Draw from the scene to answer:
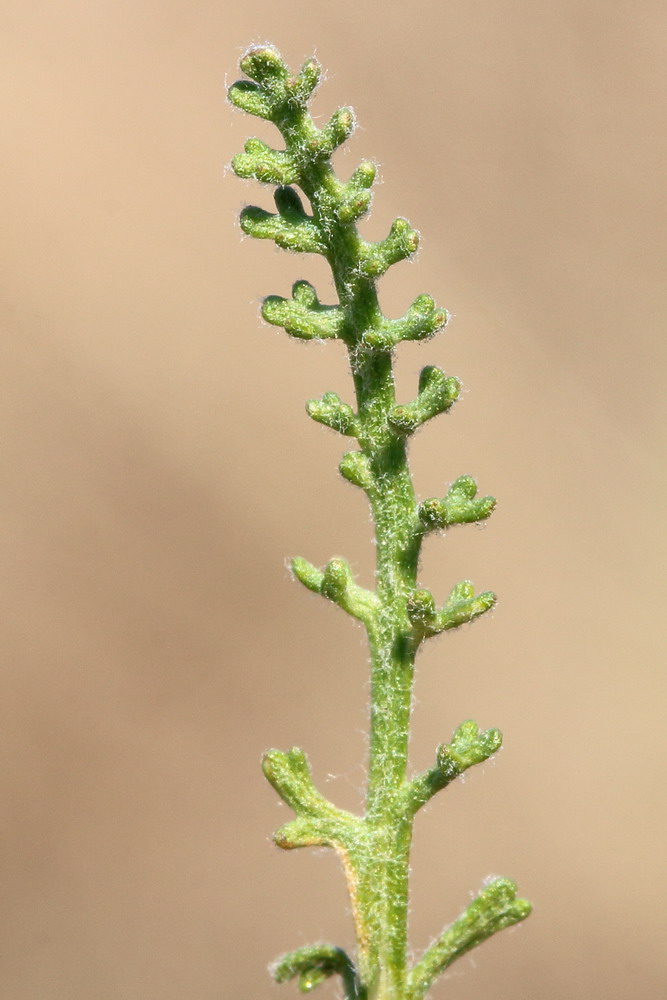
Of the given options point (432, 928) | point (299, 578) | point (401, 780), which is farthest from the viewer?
point (432, 928)

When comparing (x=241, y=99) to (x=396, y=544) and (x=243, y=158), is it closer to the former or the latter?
(x=243, y=158)

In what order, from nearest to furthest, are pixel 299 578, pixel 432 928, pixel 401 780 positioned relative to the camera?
pixel 401 780
pixel 299 578
pixel 432 928

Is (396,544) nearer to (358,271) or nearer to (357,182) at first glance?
(358,271)

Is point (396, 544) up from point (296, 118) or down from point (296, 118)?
down

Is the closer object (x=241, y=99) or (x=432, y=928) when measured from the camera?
(x=241, y=99)

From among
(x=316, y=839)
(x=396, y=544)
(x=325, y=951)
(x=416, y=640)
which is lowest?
(x=325, y=951)

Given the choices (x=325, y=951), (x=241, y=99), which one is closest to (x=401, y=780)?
(x=325, y=951)
